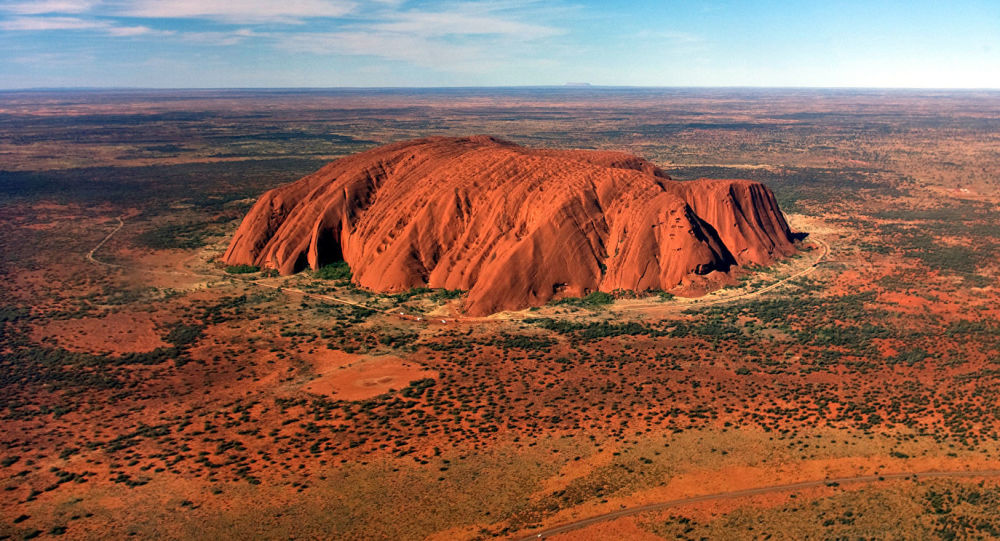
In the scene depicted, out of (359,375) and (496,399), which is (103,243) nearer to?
(359,375)

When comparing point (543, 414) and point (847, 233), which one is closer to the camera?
point (543, 414)

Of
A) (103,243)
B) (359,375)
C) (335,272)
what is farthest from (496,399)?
(103,243)

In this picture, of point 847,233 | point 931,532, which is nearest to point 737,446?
point 931,532

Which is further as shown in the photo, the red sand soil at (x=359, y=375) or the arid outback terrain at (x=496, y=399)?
the red sand soil at (x=359, y=375)

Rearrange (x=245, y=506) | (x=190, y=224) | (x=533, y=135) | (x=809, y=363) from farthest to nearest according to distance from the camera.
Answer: (x=533, y=135) < (x=190, y=224) < (x=809, y=363) < (x=245, y=506)

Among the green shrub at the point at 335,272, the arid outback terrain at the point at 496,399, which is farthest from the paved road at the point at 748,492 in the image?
the green shrub at the point at 335,272

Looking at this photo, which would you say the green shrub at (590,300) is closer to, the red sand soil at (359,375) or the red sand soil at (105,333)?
the red sand soil at (359,375)

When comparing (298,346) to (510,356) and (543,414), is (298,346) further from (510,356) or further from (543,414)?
(543,414)
